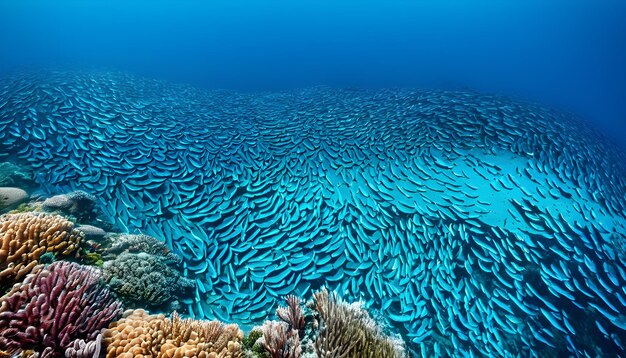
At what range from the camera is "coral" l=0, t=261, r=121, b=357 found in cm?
280

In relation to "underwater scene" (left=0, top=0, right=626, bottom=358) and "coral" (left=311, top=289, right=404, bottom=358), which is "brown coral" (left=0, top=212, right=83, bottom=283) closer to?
"underwater scene" (left=0, top=0, right=626, bottom=358)

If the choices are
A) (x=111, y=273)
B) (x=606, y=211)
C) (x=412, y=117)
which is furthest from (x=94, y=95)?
(x=606, y=211)

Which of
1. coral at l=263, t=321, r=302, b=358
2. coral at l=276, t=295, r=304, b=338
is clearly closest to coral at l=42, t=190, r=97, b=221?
coral at l=276, t=295, r=304, b=338

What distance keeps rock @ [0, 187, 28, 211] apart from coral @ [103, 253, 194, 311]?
3.35 m

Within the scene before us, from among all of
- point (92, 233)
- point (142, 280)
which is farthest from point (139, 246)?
point (142, 280)

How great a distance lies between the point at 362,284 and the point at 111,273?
14.9 ft

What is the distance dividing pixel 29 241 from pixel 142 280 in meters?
1.51

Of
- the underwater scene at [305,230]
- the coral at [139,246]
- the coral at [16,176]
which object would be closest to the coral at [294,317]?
the underwater scene at [305,230]

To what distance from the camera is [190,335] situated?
3469 mm

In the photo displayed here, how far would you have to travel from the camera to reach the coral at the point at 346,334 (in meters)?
3.93

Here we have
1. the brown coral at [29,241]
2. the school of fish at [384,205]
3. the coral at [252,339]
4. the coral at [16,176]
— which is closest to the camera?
the brown coral at [29,241]

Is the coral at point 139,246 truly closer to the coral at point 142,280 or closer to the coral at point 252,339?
the coral at point 142,280

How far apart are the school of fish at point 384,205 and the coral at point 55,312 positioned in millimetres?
2229

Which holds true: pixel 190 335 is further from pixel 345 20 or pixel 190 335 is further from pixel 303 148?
pixel 345 20
